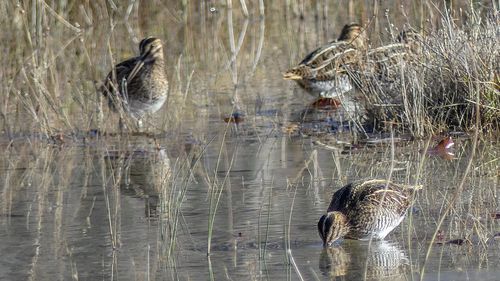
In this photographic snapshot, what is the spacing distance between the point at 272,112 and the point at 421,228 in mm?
4834

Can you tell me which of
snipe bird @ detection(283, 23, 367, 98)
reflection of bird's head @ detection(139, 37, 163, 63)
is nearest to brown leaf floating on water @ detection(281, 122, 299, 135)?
snipe bird @ detection(283, 23, 367, 98)

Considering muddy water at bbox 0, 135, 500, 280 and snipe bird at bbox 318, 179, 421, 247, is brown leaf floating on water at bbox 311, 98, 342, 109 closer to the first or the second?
muddy water at bbox 0, 135, 500, 280

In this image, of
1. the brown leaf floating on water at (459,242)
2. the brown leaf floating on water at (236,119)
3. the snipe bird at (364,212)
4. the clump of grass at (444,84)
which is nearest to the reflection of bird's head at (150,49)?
the brown leaf floating on water at (236,119)

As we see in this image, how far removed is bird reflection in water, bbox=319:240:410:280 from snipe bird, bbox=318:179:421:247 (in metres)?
0.07

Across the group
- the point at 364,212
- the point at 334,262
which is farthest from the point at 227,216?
the point at 334,262

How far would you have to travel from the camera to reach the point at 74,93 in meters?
11.3

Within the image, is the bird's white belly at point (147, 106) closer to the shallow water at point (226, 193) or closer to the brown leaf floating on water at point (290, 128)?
the shallow water at point (226, 193)

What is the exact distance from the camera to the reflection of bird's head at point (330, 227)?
6.42 metres

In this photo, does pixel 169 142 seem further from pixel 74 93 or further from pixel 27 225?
pixel 27 225

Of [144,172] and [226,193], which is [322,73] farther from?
[226,193]

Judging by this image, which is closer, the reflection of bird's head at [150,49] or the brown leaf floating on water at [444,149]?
the brown leaf floating on water at [444,149]

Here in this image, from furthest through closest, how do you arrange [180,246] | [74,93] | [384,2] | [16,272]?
[384,2], [74,93], [180,246], [16,272]

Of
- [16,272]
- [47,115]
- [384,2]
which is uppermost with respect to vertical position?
[384,2]

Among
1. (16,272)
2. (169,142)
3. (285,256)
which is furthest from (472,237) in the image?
(169,142)
